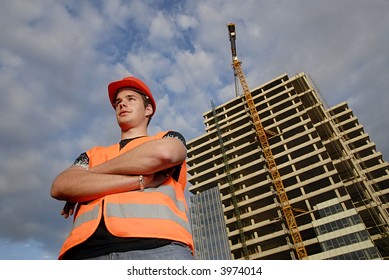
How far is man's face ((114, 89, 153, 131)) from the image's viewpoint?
2688 millimetres

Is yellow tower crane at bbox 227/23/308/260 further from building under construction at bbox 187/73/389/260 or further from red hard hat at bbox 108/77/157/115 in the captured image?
red hard hat at bbox 108/77/157/115

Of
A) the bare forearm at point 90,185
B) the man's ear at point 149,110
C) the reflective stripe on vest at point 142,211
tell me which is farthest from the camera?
the man's ear at point 149,110

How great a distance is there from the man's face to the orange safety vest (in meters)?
0.76

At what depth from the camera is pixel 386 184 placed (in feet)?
196

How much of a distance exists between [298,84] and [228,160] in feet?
84.3

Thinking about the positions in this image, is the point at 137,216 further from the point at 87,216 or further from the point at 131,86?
the point at 131,86

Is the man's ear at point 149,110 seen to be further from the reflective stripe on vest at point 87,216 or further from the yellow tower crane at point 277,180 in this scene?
the yellow tower crane at point 277,180

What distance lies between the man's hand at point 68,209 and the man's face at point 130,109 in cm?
81

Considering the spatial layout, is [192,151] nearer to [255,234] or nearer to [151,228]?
[255,234]

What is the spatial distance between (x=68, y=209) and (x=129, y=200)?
59 centimetres

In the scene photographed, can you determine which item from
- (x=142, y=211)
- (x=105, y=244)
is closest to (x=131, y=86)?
(x=142, y=211)

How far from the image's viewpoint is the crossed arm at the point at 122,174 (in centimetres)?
211

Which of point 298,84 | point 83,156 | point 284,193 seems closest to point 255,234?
point 284,193

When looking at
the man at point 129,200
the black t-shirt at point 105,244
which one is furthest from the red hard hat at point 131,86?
the black t-shirt at point 105,244
